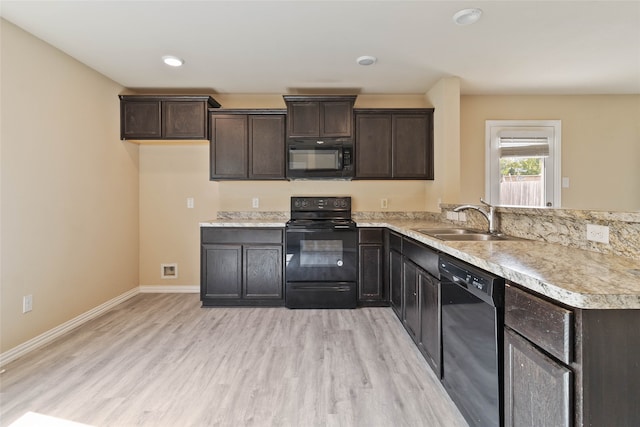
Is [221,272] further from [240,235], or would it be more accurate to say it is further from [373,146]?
[373,146]

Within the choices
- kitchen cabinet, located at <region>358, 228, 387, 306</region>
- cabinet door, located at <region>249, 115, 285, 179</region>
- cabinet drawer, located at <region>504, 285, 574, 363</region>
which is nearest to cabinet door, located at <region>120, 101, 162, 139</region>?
cabinet door, located at <region>249, 115, 285, 179</region>

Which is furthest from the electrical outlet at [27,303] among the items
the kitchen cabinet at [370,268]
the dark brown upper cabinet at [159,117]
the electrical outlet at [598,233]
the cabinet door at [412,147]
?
the electrical outlet at [598,233]

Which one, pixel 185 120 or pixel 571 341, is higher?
pixel 185 120

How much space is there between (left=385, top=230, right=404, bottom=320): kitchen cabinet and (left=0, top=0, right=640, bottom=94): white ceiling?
170cm

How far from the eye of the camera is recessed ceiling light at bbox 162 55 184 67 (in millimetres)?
2554

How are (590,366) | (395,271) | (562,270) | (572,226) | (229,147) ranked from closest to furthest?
1. (590,366)
2. (562,270)
3. (572,226)
4. (395,271)
5. (229,147)

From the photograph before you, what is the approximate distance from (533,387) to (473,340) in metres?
0.35

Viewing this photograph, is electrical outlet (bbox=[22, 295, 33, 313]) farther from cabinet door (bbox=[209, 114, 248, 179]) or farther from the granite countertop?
the granite countertop

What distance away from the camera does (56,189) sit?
2.41m

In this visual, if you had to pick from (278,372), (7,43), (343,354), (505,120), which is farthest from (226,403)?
(505,120)

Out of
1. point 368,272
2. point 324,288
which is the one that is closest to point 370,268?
point 368,272

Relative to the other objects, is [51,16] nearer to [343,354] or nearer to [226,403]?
[226,403]

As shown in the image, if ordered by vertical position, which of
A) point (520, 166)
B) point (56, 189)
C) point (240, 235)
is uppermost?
point (520, 166)

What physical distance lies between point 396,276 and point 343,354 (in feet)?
3.05
